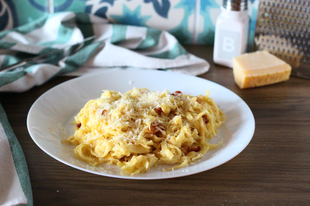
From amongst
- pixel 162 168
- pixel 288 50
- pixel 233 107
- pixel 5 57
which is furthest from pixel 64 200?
pixel 288 50

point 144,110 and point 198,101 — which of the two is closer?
point 144,110

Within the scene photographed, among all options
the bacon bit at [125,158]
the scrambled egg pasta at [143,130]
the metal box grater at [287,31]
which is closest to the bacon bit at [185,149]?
the scrambled egg pasta at [143,130]

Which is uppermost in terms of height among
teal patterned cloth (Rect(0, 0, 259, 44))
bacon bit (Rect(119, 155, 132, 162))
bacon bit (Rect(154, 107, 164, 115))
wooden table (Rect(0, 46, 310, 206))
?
teal patterned cloth (Rect(0, 0, 259, 44))

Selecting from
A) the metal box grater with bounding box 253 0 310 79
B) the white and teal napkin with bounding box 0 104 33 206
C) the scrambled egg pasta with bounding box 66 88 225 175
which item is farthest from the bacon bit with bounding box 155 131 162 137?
the metal box grater with bounding box 253 0 310 79

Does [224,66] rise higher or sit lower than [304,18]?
lower

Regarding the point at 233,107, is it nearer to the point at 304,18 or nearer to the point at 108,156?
the point at 108,156

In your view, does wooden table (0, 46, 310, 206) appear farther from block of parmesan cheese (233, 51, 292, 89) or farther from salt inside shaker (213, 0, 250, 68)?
salt inside shaker (213, 0, 250, 68)
